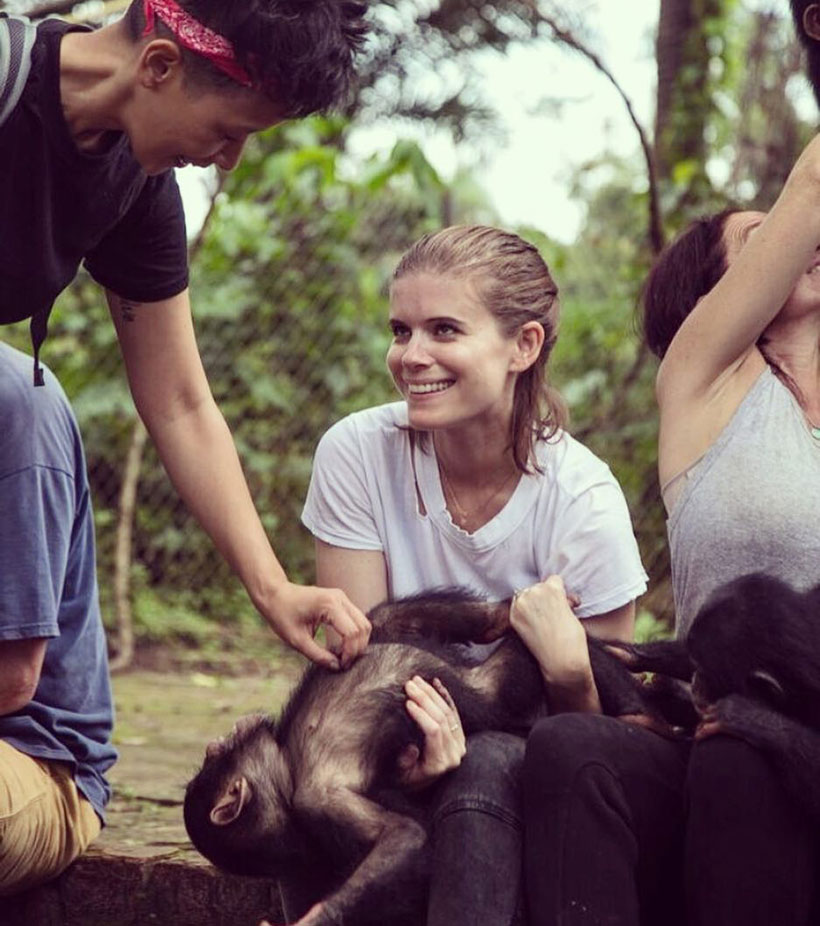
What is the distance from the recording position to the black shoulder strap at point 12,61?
2.67 meters

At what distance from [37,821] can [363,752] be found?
0.73 metres

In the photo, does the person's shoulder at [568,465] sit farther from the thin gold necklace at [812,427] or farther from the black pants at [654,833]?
the black pants at [654,833]

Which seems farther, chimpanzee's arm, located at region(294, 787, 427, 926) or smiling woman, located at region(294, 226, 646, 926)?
smiling woman, located at region(294, 226, 646, 926)

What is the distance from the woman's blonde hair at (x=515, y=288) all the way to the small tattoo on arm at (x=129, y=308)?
569 millimetres

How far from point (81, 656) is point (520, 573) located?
3.10 ft

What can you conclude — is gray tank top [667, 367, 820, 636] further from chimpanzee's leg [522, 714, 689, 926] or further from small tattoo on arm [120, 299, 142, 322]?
small tattoo on arm [120, 299, 142, 322]

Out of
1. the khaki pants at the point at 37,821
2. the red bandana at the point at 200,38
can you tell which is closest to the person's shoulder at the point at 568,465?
the red bandana at the point at 200,38

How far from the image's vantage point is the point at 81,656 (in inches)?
128

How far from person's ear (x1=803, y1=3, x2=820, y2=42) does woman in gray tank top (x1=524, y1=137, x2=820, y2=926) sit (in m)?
0.24

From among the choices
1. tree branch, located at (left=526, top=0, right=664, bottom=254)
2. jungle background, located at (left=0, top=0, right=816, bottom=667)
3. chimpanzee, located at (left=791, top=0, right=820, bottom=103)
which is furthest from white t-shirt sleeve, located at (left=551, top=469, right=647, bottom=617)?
jungle background, located at (left=0, top=0, right=816, bottom=667)

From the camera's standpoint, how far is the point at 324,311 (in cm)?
750

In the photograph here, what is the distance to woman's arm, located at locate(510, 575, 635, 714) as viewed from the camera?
2865 mm

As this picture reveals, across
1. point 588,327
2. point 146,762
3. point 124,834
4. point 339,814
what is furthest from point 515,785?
point 588,327

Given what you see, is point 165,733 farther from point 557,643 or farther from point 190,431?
point 557,643
